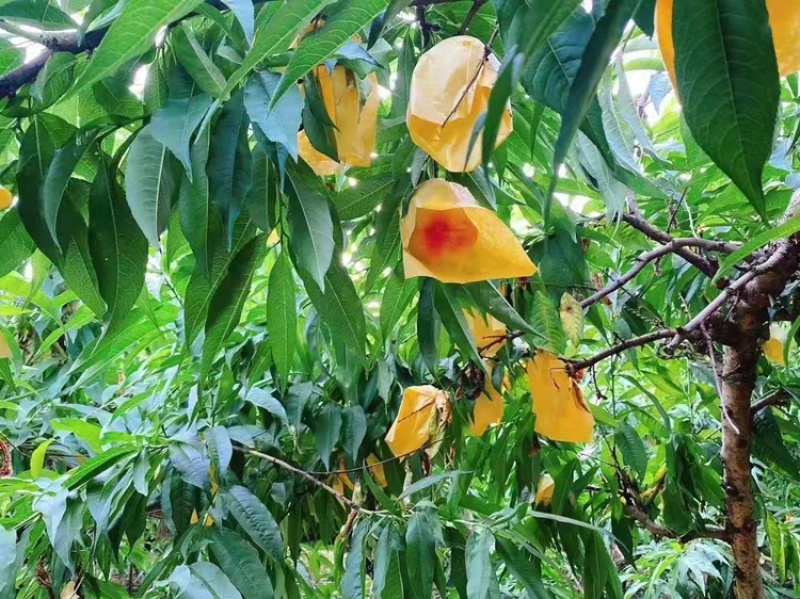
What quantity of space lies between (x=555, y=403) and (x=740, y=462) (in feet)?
1.14

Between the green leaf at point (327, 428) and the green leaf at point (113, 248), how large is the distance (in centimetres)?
46

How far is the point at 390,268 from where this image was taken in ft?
1.99

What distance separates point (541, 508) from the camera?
0.97 meters

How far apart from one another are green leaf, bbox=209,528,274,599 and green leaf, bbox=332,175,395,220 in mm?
420

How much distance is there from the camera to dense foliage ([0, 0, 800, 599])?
0.93ft

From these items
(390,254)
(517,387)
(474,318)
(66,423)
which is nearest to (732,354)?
(517,387)

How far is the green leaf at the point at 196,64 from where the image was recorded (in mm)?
388

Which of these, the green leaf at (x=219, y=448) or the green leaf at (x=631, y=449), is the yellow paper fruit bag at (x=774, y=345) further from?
the green leaf at (x=219, y=448)

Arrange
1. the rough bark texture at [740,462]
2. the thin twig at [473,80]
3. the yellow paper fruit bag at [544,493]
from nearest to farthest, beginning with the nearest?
the thin twig at [473,80]
the rough bark texture at [740,462]
the yellow paper fruit bag at [544,493]

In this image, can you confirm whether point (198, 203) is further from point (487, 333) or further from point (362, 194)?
point (487, 333)

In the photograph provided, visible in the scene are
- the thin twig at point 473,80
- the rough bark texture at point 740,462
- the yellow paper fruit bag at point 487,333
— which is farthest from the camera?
the rough bark texture at point 740,462

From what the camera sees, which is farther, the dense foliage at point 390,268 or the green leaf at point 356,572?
the green leaf at point 356,572

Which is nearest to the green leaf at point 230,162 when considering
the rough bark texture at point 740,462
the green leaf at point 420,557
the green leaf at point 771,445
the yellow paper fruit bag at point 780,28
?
the yellow paper fruit bag at point 780,28

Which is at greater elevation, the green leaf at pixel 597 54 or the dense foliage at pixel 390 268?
the green leaf at pixel 597 54
